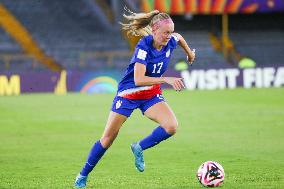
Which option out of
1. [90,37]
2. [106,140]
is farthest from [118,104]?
[90,37]

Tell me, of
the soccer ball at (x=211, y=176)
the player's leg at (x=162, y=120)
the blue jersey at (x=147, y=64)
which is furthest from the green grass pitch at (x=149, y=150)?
the blue jersey at (x=147, y=64)

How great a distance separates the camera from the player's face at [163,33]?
9.54 m

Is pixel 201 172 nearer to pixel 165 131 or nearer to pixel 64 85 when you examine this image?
pixel 165 131

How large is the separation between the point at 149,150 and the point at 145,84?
491 centimetres

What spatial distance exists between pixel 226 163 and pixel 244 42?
3068cm

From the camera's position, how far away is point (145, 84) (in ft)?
31.0

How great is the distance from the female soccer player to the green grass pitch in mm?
580

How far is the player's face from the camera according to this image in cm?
954

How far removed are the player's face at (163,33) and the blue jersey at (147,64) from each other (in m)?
0.09

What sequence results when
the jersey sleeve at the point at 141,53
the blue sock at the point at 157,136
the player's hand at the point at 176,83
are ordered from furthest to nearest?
the blue sock at the point at 157,136
the jersey sleeve at the point at 141,53
the player's hand at the point at 176,83

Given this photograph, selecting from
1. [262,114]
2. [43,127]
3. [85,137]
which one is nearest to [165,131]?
[85,137]

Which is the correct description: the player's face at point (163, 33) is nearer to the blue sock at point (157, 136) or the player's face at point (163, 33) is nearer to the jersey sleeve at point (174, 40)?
the jersey sleeve at point (174, 40)

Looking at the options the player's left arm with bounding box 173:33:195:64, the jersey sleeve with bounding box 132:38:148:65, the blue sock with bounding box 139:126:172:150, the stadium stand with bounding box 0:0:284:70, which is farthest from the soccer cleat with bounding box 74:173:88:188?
the stadium stand with bounding box 0:0:284:70

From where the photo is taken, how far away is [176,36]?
10250 mm
